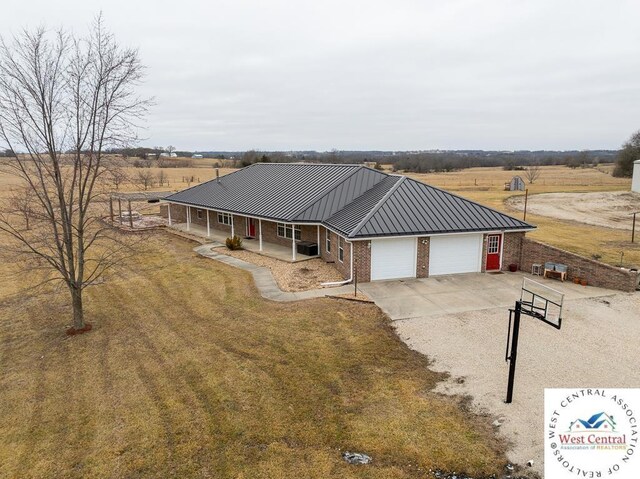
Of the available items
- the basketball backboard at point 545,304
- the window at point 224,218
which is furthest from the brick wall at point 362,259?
the window at point 224,218

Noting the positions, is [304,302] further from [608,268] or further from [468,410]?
[608,268]

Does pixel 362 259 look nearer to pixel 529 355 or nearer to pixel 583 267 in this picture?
pixel 529 355

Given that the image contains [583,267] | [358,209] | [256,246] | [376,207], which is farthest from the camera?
[256,246]

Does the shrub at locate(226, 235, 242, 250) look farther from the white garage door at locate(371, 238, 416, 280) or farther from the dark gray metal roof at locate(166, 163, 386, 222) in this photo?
the white garage door at locate(371, 238, 416, 280)

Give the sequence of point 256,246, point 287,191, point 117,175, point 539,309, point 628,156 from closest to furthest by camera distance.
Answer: point 539,309
point 117,175
point 256,246
point 287,191
point 628,156

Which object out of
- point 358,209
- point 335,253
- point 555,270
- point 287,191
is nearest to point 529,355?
point 555,270

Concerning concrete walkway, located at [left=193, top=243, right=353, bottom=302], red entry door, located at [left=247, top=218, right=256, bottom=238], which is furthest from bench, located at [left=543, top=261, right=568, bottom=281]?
red entry door, located at [left=247, top=218, right=256, bottom=238]
